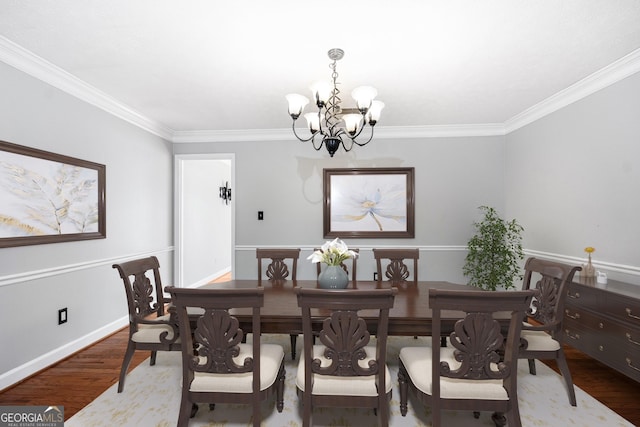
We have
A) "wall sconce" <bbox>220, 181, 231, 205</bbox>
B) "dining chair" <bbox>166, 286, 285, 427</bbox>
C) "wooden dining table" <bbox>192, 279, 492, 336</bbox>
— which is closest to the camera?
"dining chair" <bbox>166, 286, 285, 427</bbox>

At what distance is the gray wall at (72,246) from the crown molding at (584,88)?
4.71 m

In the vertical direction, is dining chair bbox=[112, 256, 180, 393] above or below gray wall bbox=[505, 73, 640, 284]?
below

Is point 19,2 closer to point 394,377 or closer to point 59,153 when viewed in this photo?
point 59,153

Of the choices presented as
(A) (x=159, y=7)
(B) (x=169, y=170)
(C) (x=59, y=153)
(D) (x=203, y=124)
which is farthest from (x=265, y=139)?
(A) (x=159, y=7)

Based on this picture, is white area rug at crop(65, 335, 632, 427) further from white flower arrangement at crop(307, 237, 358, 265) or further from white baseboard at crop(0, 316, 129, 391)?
white flower arrangement at crop(307, 237, 358, 265)

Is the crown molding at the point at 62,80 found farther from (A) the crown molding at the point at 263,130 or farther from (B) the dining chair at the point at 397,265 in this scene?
(B) the dining chair at the point at 397,265

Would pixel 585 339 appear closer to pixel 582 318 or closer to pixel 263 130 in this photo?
pixel 582 318

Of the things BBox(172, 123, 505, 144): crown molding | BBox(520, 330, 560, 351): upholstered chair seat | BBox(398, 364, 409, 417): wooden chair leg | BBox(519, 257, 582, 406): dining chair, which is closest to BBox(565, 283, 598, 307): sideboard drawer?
BBox(519, 257, 582, 406): dining chair

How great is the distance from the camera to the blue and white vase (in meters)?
2.33

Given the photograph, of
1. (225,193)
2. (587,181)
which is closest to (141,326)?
(587,181)

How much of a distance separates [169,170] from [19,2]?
2860mm

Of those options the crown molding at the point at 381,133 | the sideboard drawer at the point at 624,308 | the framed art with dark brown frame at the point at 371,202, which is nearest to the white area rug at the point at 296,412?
the sideboard drawer at the point at 624,308

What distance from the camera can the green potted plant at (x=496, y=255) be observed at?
369 centimetres

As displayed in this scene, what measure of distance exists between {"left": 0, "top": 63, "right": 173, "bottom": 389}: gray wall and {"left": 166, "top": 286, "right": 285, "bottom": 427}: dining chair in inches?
69.6
